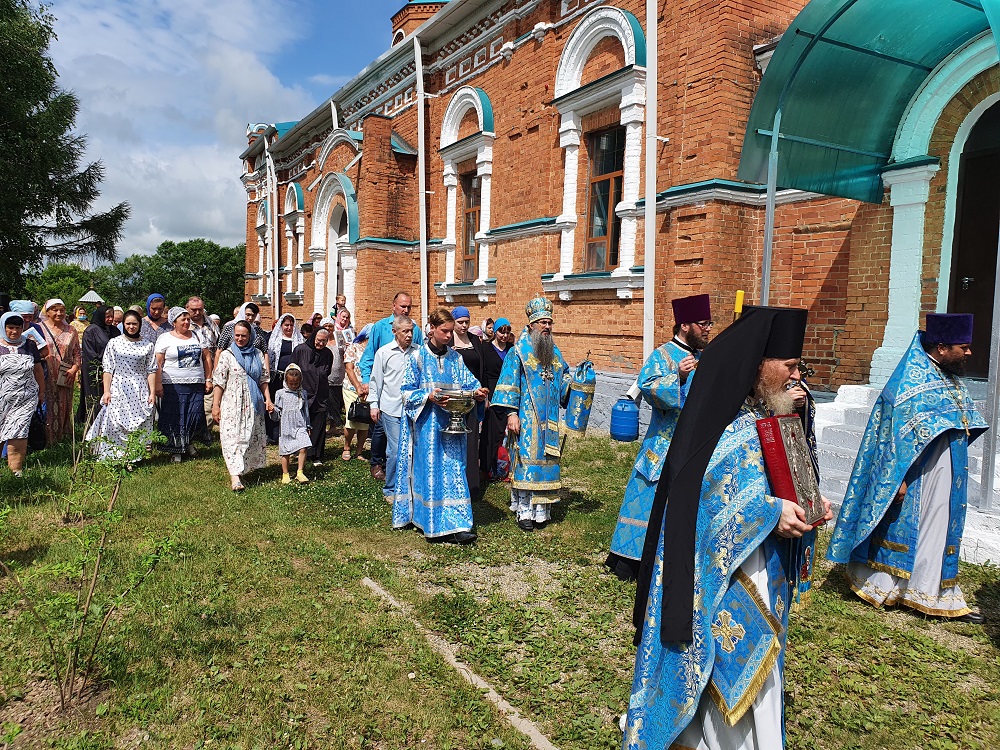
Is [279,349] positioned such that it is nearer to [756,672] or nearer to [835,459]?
[835,459]

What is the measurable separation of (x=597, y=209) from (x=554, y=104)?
1.88 meters

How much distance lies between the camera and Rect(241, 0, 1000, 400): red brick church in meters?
7.25

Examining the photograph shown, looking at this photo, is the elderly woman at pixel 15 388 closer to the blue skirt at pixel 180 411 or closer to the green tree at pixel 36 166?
the blue skirt at pixel 180 411

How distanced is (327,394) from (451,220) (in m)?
7.19

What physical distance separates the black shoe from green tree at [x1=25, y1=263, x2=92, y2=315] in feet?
159

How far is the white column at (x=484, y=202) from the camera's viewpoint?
1301 cm

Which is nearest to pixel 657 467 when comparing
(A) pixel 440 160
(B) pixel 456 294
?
(B) pixel 456 294

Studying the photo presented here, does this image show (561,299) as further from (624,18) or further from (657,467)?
(657,467)

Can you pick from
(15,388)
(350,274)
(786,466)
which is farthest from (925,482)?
(350,274)

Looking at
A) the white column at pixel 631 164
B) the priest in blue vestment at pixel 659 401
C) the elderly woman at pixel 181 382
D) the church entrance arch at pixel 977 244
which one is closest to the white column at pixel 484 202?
the white column at pixel 631 164

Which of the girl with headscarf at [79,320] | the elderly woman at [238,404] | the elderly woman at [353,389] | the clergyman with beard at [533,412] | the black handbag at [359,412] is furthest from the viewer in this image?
the girl with headscarf at [79,320]

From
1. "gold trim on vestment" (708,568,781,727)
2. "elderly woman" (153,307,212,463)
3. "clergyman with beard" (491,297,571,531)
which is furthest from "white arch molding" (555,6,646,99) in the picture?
"gold trim on vestment" (708,568,781,727)

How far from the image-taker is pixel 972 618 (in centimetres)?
440

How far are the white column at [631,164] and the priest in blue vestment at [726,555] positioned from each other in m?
7.48
